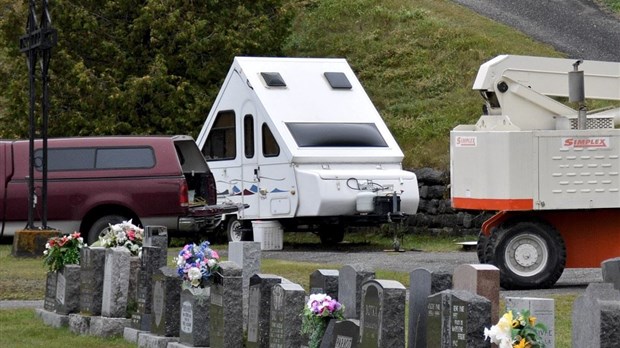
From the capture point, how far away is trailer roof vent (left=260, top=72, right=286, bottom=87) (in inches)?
909

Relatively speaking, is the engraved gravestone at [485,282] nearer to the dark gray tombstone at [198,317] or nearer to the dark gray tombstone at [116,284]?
the dark gray tombstone at [198,317]

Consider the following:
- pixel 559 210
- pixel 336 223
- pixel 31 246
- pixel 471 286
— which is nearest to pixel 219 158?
pixel 336 223

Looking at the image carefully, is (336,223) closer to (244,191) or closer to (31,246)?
(244,191)

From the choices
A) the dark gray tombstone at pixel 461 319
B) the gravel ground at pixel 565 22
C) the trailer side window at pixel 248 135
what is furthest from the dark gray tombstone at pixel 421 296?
the gravel ground at pixel 565 22

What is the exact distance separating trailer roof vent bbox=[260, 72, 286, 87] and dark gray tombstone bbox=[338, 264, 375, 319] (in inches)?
526

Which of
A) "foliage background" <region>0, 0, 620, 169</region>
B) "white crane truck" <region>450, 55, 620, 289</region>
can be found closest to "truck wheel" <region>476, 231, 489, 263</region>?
"white crane truck" <region>450, 55, 620, 289</region>

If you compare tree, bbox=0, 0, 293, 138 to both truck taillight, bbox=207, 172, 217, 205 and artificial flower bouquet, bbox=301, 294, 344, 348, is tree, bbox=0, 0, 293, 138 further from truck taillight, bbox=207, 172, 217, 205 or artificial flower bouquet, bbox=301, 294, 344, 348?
artificial flower bouquet, bbox=301, 294, 344, 348

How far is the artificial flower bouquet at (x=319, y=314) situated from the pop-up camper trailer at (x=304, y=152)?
11994mm

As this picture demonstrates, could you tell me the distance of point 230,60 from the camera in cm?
2908

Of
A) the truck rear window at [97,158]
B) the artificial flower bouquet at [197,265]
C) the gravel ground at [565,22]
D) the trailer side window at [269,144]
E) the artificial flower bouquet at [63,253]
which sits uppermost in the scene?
the gravel ground at [565,22]

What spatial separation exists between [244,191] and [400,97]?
22.6 feet

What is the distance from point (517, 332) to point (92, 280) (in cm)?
704

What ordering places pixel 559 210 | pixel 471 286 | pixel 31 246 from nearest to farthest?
1. pixel 471 286
2. pixel 559 210
3. pixel 31 246

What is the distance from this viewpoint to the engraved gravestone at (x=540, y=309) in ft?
25.4
